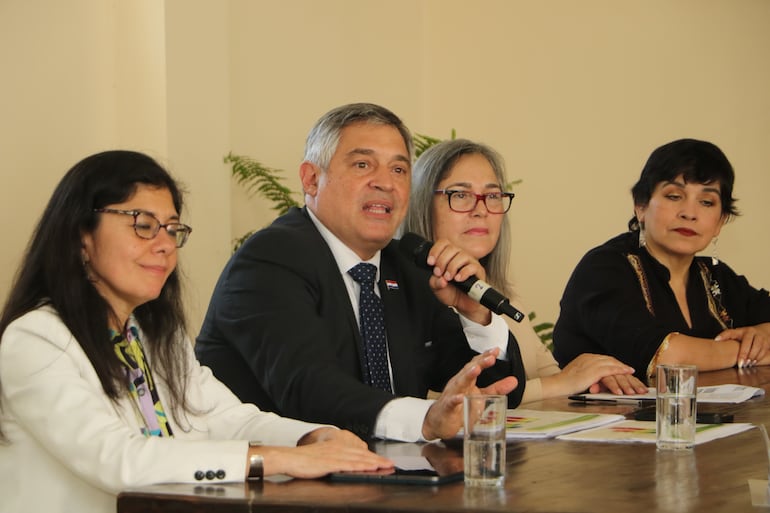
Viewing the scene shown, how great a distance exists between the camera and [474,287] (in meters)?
2.59

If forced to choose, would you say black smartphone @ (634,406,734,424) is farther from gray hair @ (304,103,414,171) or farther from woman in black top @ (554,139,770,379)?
→ woman in black top @ (554,139,770,379)

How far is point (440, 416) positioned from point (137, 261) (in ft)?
2.11

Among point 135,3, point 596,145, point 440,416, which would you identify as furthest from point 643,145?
point 440,416

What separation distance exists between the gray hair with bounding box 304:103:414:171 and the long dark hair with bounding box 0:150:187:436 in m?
0.77

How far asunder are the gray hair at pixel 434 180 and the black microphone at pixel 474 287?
0.76 meters

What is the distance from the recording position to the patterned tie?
2744mm

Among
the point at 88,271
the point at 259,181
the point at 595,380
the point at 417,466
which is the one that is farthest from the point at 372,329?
the point at 259,181

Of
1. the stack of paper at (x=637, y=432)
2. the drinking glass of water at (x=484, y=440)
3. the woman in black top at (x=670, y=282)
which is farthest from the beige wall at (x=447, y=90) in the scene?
the drinking glass of water at (x=484, y=440)

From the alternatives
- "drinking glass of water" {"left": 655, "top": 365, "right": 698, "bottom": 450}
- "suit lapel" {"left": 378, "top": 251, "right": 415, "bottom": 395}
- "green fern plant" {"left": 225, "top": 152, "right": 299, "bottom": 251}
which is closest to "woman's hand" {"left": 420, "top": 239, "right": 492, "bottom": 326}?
"suit lapel" {"left": 378, "top": 251, "right": 415, "bottom": 395}

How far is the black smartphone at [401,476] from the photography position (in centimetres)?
162

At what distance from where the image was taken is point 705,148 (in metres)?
4.02

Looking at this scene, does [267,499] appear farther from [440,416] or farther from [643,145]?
[643,145]

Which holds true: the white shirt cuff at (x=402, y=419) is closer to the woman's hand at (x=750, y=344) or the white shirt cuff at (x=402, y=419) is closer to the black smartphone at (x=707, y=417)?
the black smartphone at (x=707, y=417)

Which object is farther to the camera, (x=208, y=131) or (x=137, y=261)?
(x=208, y=131)
